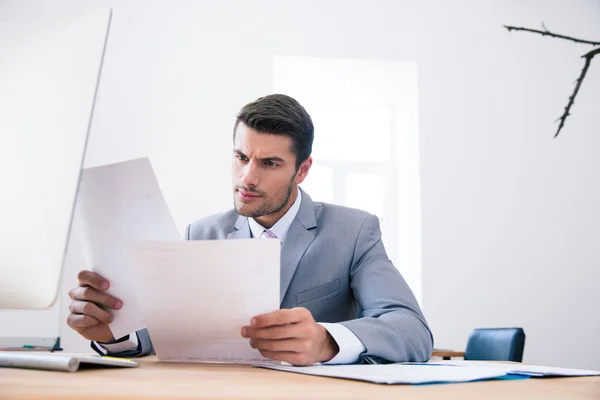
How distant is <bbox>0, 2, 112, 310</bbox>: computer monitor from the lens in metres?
0.60

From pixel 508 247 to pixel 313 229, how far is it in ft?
9.93

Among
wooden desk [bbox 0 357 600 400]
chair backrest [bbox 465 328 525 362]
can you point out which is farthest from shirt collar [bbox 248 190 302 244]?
chair backrest [bbox 465 328 525 362]

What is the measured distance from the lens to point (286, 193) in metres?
1.71

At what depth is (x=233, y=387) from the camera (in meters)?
0.62

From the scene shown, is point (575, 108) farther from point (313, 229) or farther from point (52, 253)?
point (52, 253)

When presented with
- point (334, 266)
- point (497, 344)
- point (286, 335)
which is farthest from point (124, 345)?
point (497, 344)

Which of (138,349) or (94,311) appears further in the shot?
(138,349)

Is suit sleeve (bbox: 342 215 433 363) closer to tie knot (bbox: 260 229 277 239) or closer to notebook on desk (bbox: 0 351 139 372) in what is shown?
tie knot (bbox: 260 229 277 239)

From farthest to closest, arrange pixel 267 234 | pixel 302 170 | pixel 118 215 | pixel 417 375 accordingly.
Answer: pixel 302 170
pixel 267 234
pixel 118 215
pixel 417 375

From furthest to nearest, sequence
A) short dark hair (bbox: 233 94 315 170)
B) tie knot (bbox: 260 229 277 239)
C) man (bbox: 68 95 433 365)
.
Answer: short dark hair (bbox: 233 94 315 170)
tie knot (bbox: 260 229 277 239)
man (bbox: 68 95 433 365)


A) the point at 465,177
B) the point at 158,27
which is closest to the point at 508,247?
the point at 465,177

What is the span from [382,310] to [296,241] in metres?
0.33

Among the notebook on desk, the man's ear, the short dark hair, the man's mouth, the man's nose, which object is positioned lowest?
the notebook on desk

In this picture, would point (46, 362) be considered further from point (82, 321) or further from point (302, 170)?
point (302, 170)
